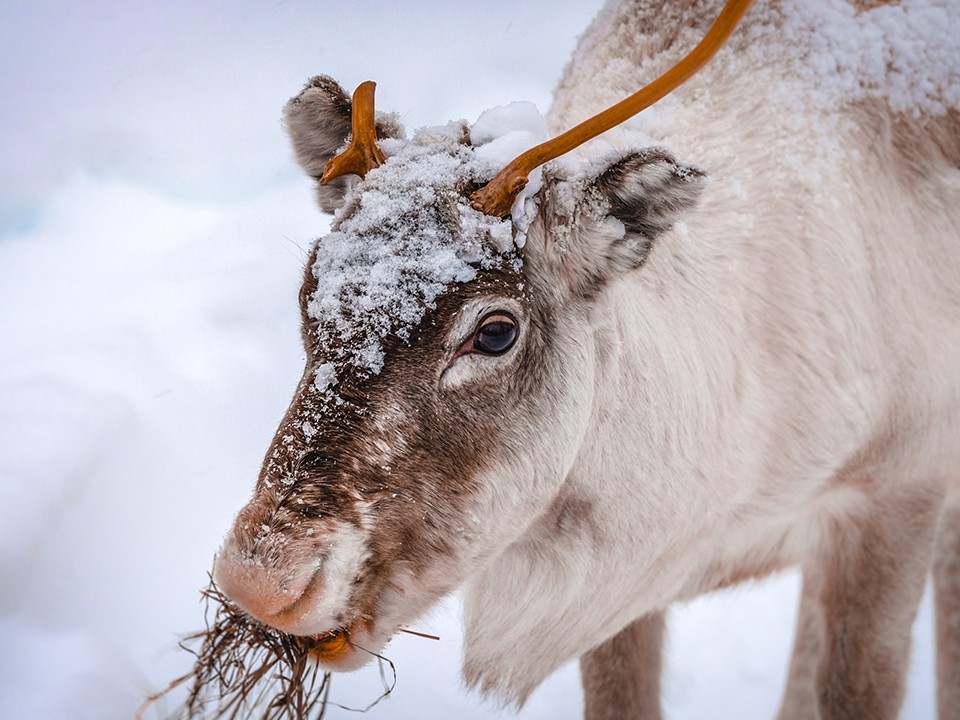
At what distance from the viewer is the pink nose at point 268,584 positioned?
5.15 feet

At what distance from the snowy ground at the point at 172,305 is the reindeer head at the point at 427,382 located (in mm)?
2006

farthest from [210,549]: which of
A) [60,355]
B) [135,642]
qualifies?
[60,355]

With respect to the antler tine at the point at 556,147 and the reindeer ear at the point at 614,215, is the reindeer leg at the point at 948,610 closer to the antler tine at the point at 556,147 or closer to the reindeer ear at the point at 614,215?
the reindeer ear at the point at 614,215

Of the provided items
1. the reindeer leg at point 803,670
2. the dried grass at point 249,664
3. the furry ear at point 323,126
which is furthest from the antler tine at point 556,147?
the reindeer leg at point 803,670

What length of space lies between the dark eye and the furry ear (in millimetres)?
662

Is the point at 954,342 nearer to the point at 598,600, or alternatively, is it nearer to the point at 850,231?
the point at 850,231

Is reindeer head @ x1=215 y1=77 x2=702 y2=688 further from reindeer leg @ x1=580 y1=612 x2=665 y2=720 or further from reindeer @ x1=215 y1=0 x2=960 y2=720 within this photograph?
reindeer leg @ x1=580 y1=612 x2=665 y2=720

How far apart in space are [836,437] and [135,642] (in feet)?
10.2

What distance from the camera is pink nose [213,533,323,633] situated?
5.15 feet

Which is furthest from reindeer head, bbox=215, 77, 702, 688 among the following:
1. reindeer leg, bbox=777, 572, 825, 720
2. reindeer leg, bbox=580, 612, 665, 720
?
reindeer leg, bbox=777, 572, 825, 720

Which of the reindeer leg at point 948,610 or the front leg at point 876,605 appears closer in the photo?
the front leg at point 876,605

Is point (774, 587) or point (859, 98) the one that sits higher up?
point (859, 98)

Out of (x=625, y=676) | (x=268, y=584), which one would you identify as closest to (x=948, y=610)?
(x=625, y=676)

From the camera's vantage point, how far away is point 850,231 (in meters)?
2.64
